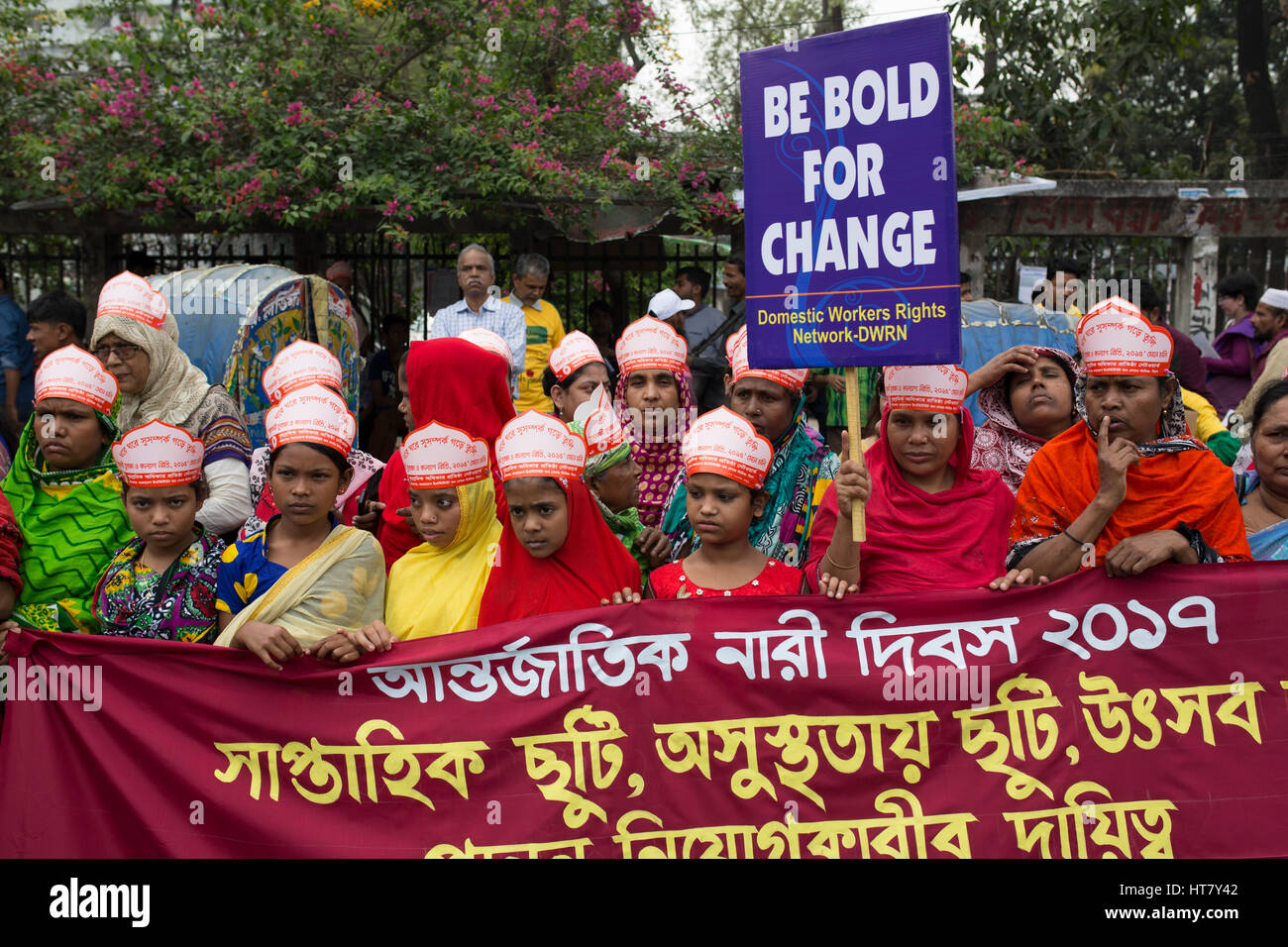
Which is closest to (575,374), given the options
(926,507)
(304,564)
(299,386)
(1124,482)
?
(299,386)

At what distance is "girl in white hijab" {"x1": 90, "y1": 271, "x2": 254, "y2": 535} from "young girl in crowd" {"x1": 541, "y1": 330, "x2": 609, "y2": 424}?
63.4 inches

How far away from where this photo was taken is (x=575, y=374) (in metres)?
5.99

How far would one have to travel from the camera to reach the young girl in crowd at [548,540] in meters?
3.80

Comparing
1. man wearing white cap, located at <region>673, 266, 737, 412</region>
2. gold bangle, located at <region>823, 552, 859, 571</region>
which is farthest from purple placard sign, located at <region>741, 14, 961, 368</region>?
man wearing white cap, located at <region>673, 266, 737, 412</region>

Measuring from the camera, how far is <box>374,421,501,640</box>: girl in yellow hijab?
3852 millimetres

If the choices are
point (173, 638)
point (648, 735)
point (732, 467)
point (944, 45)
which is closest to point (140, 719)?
point (173, 638)

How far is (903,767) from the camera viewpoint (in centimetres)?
336

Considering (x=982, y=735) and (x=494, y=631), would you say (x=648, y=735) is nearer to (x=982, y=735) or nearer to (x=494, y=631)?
(x=494, y=631)

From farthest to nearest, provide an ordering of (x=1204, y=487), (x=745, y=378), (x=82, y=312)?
(x=82, y=312)
(x=745, y=378)
(x=1204, y=487)

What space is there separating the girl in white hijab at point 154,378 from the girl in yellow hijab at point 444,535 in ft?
3.14

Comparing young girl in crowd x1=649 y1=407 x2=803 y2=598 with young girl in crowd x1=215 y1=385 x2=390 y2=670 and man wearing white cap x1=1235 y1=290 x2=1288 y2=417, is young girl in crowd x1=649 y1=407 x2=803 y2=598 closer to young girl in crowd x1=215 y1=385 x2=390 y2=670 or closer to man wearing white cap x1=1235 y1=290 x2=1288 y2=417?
young girl in crowd x1=215 y1=385 x2=390 y2=670

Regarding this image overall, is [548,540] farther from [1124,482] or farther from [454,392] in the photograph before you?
[1124,482]

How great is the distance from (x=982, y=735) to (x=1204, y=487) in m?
0.98

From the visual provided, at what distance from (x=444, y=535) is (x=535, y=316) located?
478cm
